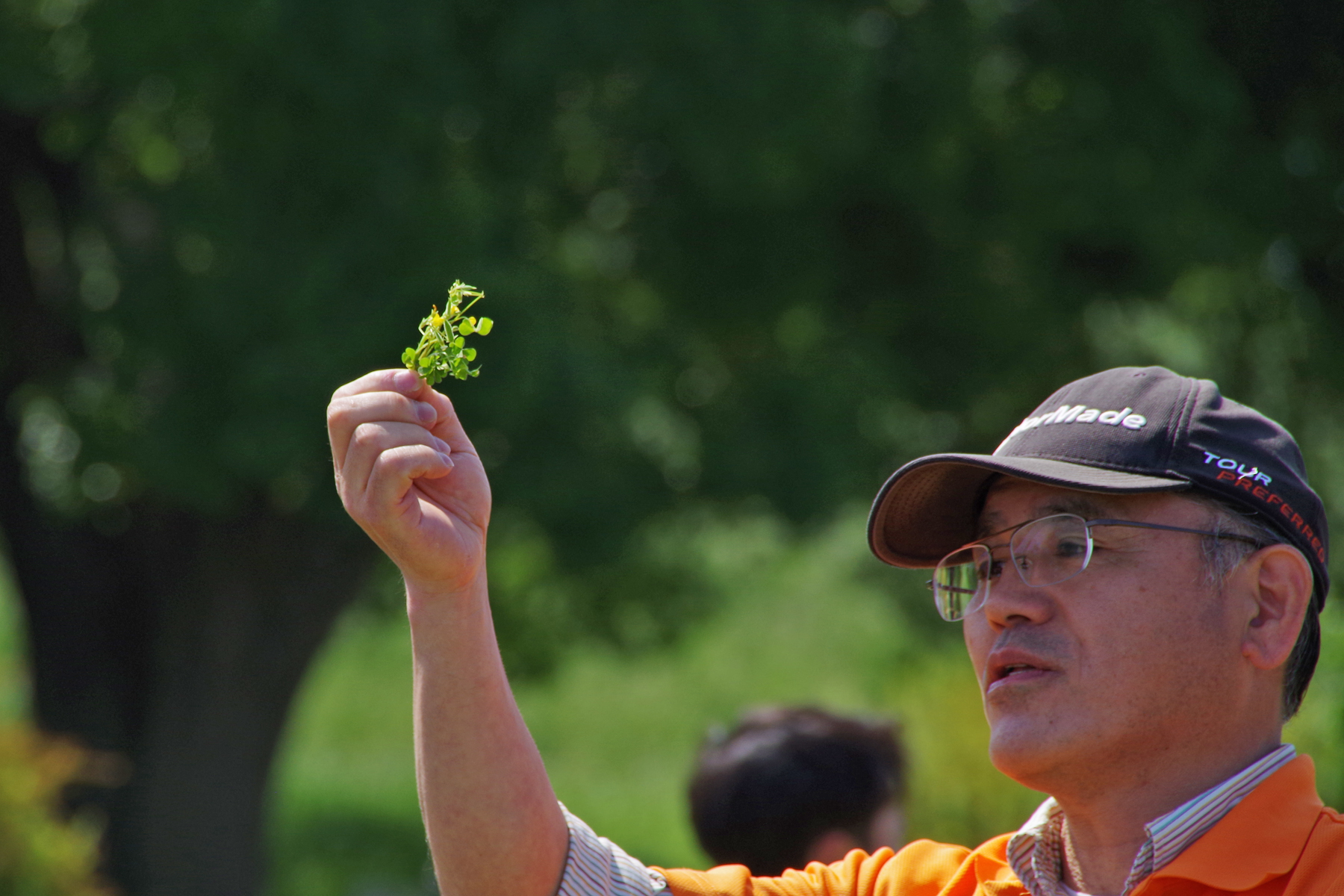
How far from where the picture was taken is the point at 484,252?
694 centimetres

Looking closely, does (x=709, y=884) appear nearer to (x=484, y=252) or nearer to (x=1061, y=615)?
(x=1061, y=615)

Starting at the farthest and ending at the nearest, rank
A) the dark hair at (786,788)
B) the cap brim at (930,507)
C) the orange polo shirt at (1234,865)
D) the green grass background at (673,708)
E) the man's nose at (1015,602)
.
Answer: the green grass background at (673,708), the dark hair at (786,788), the cap brim at (930,507), the man's nose at (1015,602), the orange polo shirt at (1234,865)

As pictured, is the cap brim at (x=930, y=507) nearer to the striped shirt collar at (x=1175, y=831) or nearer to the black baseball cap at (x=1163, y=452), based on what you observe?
the black baseball cap at (x=1163, y=452)

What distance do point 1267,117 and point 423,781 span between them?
7.93 meters

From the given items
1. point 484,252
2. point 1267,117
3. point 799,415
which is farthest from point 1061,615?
point 1267,117

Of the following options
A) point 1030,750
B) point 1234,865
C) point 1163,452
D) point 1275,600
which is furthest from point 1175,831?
point 1163,452

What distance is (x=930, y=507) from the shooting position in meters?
2.17

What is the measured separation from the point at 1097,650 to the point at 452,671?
0.81 m

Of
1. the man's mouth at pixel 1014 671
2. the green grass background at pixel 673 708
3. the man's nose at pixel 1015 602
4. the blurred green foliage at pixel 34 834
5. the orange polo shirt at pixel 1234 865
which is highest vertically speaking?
the green grass background at pixel 673 708

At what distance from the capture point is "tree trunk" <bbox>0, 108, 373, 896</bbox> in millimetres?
9211

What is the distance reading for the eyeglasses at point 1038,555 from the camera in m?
1.88

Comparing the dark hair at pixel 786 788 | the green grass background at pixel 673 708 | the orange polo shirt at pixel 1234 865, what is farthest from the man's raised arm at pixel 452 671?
the green grass background at pixel 673 708

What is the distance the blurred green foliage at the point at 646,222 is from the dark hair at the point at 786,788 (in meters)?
3.69

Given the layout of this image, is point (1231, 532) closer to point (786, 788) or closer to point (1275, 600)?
point (1275, 600)
